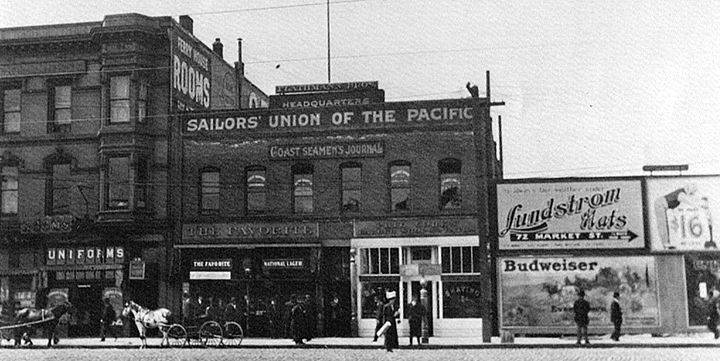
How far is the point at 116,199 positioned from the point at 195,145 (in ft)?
11.7

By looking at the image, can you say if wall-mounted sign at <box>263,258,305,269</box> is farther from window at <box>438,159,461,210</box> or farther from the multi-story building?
window at <box>438,159,461,210</box>

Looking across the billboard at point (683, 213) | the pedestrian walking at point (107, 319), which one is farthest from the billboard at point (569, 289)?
the pedestrian walking at point (107, 319)

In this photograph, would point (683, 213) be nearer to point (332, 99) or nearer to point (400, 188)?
point (400, 188)

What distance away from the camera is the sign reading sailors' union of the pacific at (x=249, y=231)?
105ft

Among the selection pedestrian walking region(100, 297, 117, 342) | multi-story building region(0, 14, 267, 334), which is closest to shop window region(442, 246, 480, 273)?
multi-story building region(0, 14, 267, 334)

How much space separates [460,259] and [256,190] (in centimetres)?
808

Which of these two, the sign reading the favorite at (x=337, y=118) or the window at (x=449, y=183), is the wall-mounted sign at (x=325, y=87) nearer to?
the sign reading the favorite at (x=337, y=118)

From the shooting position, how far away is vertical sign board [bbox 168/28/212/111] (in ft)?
109

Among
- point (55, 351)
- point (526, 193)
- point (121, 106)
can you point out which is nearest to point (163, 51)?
point (121, 106)

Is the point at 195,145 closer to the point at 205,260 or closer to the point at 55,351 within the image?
the point at 205,260

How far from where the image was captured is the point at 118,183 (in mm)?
32500

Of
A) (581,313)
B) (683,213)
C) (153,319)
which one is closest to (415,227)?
(581,313)

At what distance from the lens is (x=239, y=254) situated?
3216cm

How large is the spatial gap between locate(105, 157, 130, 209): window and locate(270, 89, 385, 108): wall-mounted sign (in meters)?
6.79
